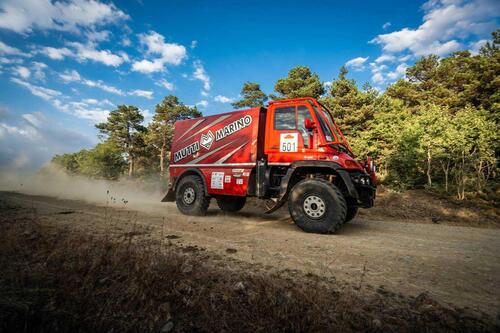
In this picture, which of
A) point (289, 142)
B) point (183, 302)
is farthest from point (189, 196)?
point (183, 302)

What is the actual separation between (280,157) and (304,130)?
0.89 meters

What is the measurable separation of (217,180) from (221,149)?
3.09 feet

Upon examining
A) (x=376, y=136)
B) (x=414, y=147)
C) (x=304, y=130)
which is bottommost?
(x=304, y=130)

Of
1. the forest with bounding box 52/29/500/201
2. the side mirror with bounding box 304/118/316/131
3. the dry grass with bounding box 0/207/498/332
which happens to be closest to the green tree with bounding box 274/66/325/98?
the forest with bounding box 52/29/500/201

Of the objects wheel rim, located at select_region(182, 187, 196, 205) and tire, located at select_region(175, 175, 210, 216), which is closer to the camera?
tire, located at select_region(175, 175, 210, 216)

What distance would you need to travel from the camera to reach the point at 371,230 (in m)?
5.66

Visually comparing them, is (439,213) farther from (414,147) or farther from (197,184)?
(197,184)

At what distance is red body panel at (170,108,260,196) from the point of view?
654cm

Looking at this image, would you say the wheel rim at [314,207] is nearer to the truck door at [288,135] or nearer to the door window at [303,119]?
the truck door at [288,135]

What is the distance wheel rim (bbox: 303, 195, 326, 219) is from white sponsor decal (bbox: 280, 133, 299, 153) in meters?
1.29

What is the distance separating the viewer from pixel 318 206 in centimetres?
509

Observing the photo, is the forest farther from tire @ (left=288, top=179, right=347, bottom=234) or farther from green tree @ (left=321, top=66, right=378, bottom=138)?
tire @ (left=288, top=179, right=347, bottom=234)

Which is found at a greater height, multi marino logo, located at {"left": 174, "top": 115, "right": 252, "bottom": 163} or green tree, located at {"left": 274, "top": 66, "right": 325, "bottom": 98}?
green tree, located at {"left": 274, "top": 66, "right": 325, "bottom": 98}

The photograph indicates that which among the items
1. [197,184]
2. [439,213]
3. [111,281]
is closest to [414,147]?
[439,213]
